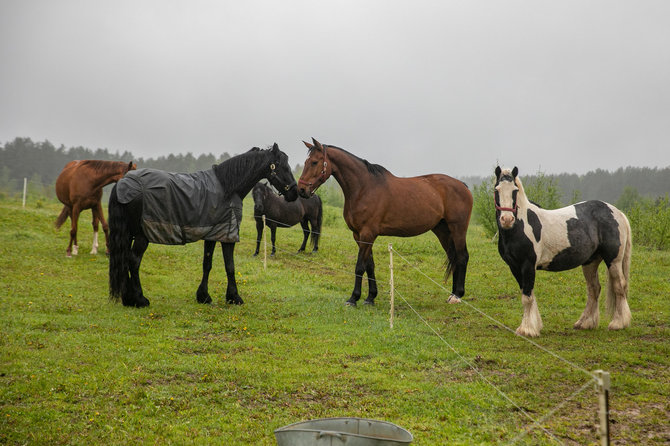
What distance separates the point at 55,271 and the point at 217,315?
18.4ft

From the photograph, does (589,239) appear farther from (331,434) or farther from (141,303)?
(141,303)

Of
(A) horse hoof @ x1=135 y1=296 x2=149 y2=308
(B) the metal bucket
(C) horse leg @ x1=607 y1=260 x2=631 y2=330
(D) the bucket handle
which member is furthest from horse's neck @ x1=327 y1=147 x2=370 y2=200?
(D) the bucket handle

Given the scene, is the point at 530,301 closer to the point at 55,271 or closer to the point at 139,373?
the point at 139,373

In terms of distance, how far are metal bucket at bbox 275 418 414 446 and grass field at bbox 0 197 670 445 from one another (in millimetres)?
1152

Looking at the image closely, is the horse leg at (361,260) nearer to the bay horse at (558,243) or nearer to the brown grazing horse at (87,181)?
the bay horse at (558,243)

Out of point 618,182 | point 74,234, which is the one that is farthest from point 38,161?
point 618,182

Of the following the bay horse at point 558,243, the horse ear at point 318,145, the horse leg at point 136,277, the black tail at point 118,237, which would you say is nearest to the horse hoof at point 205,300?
the horse leg at point 136,277

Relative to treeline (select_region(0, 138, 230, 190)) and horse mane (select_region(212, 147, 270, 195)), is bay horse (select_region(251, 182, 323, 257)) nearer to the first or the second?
horse mane (select_region(212, 147, 270, 195))

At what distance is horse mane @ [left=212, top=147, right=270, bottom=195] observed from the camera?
9.30 m

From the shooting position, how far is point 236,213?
933 cm

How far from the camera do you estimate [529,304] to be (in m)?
7.46

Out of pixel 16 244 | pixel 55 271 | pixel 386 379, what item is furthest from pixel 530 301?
pixel 16 244

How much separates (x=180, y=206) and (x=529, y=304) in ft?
19.4

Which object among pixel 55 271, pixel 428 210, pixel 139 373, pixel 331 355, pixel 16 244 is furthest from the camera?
pixel 16 244
